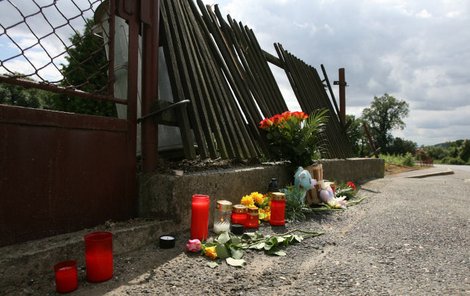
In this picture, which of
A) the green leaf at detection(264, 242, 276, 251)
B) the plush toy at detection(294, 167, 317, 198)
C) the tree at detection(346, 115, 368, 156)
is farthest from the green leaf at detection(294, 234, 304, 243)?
the tree at detection(346, 115, 368, 156)

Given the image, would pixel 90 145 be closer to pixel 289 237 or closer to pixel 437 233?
pixel 289 237

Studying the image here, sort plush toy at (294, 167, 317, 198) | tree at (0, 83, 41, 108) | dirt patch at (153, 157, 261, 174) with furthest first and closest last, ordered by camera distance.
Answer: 1. plush toy at (294, 167, 317, 198)
2. tree at (0, 83, 41, 108)
3. dirt patch at (153, 157, 261, 174)

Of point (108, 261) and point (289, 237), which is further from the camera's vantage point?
point (289, 237)

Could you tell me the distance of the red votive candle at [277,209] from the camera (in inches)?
116

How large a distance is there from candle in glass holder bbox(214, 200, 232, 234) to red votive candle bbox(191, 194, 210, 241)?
224 mm

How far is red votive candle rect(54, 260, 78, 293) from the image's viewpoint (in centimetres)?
154

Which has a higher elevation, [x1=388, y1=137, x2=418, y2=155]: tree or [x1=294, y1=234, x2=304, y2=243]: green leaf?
[x1=388, y1=137, x2=418, y2=155]: tree

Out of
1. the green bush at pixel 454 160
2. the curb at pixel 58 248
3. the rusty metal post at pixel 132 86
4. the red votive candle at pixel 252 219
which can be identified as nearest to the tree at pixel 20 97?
the rusty metal post at pixel 132 86

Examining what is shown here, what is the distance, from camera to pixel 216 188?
2.83 meters

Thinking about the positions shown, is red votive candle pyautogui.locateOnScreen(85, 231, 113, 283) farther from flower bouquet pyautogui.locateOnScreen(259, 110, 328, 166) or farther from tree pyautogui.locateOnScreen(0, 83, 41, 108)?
flower bouquet pyautogui.locateOnScreen(259, 110, 328, 166)

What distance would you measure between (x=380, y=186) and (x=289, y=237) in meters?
4.21

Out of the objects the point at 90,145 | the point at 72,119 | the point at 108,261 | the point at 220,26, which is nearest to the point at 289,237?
the point at 108,261

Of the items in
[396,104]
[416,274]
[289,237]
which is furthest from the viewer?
[396,104]

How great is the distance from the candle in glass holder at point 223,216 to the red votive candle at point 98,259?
0.98m
